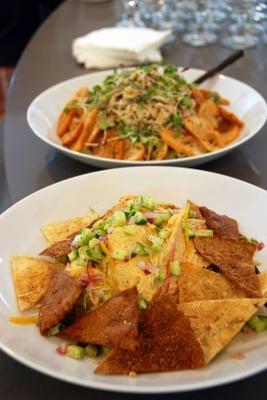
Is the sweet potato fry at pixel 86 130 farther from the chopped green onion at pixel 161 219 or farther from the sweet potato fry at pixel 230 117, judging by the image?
the chopped green onion at pixel 161 219

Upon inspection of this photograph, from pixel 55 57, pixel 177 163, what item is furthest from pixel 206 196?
pixel 55 57

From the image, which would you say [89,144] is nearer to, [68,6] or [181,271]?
[181,271]

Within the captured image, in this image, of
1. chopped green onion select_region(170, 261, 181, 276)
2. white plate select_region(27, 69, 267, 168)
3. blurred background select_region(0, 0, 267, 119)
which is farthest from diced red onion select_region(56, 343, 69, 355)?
blurred background select_region(0, 0, 267, 119)

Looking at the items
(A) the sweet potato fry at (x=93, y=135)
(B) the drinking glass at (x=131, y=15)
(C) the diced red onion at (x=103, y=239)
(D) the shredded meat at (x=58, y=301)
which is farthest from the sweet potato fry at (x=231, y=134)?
Answer: (B) the drinking glass at (x=131, y=15)

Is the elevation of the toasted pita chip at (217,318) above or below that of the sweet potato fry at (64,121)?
above

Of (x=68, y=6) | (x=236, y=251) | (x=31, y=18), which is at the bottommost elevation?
(x=31, y=18)

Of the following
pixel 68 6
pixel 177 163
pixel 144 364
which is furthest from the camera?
pixel 68 6
